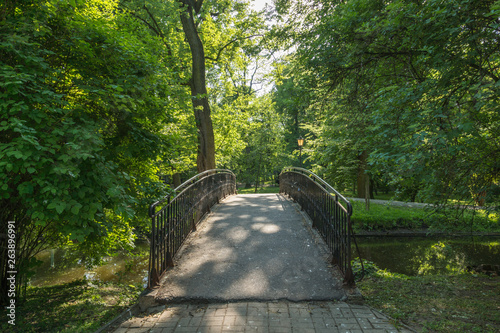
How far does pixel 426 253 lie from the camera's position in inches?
401

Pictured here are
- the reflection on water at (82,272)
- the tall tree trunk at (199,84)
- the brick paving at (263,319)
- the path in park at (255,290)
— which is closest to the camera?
the brick paving at (263,319)

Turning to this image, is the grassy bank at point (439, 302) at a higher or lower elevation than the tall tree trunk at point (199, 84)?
lower

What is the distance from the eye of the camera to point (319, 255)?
5.29 m

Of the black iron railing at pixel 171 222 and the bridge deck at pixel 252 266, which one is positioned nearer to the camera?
the bridge deck at pixel 252 266

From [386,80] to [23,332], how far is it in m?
7.90

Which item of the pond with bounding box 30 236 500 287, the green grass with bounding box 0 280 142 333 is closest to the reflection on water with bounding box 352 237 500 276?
the pond with bounding box 30 236 500 287

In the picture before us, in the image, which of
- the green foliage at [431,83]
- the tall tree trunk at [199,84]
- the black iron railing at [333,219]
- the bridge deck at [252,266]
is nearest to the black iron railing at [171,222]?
the bridge deck at [252,266]

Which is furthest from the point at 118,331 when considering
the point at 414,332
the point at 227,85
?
the point at 227,85

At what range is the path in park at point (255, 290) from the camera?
3.45m

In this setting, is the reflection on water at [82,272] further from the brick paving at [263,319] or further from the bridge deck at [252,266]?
the brick paving at [263,319]

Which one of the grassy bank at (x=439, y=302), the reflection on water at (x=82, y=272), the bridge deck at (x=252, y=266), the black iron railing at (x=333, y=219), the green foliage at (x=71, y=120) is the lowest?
the reflection on water at (x=82, y=272)

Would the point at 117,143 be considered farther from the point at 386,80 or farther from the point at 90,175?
the point at 386,80

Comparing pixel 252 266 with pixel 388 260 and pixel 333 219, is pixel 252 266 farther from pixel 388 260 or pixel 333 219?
pixel 388 260

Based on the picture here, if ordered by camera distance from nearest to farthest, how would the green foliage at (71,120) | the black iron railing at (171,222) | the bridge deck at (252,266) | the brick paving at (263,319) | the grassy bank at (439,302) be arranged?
the green foliage at (71,120), the brick paving at (263,319), the grassy bank at (439,302), the bridge deck at (252,266), the black iron railing at (171,222)
